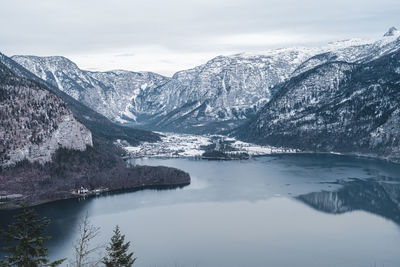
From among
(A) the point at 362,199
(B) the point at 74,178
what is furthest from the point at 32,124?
(A) the point at 362,199

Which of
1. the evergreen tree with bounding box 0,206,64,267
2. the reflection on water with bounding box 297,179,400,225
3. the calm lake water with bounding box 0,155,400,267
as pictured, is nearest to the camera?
the evergreen tree with bounding box 0,206,64,267

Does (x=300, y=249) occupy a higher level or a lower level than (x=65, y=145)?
lower

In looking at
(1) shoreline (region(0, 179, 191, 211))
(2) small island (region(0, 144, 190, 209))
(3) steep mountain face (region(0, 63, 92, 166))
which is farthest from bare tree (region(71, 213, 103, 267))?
(3) steep mountain face (region(0, 63, 92, 166))

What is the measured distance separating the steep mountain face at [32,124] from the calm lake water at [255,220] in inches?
1292

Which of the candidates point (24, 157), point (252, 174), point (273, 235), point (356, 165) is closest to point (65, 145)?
point (24, 157)

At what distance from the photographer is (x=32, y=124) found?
157250 mm

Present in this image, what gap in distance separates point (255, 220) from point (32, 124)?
89942 millimetres

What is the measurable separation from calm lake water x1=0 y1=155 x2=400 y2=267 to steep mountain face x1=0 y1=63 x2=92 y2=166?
3281cm

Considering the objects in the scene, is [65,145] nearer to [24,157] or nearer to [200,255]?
[24,157]

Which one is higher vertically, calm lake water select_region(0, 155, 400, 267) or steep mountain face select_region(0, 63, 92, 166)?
steep mountain face select_region(0, 63, 92, 166)

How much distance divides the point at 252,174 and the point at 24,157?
259 ft

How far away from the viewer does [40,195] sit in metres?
129

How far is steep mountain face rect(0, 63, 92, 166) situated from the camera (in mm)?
149625

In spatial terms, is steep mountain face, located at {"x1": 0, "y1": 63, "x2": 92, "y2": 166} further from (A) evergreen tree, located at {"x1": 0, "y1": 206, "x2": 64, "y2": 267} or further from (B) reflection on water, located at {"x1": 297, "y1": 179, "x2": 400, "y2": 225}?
(A) evergreen tree, located at {"x1": 0, "y1": 206, "x2": 64, "y2": 267}
